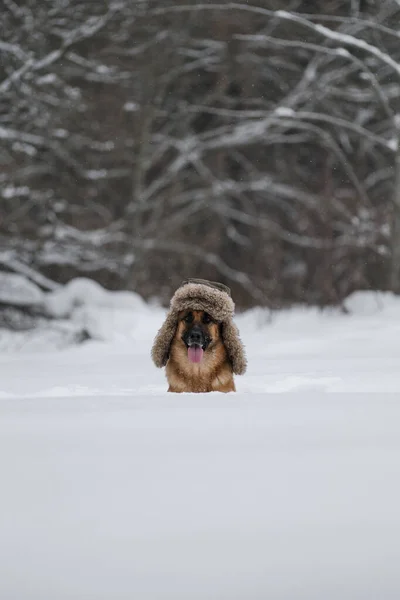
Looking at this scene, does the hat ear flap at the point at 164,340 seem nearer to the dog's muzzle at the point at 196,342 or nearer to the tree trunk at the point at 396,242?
the dog's muzzle at the point at 196,342

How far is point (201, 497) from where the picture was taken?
2.33 meters

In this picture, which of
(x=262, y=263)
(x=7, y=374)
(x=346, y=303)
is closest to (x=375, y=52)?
(x=346, y=303)

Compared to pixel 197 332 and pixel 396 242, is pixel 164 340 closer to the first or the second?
pixel 197 332

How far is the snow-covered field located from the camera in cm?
207

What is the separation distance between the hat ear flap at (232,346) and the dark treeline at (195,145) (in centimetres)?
588

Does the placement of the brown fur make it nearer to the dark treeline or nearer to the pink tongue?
the pink tongue

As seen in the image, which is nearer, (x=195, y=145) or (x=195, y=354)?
(x=195, y=354)

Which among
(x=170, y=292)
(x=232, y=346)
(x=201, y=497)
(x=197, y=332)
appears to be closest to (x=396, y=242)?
(x=170, y=292)

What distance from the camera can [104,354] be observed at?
8156 millimetres

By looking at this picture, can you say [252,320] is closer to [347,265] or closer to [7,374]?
[347,265]

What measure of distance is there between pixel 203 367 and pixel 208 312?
278 millimetres

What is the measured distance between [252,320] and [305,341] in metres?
3.69

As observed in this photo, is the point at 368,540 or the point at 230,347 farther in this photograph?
the point at 230,347

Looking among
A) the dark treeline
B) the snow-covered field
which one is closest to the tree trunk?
the dark treeline
